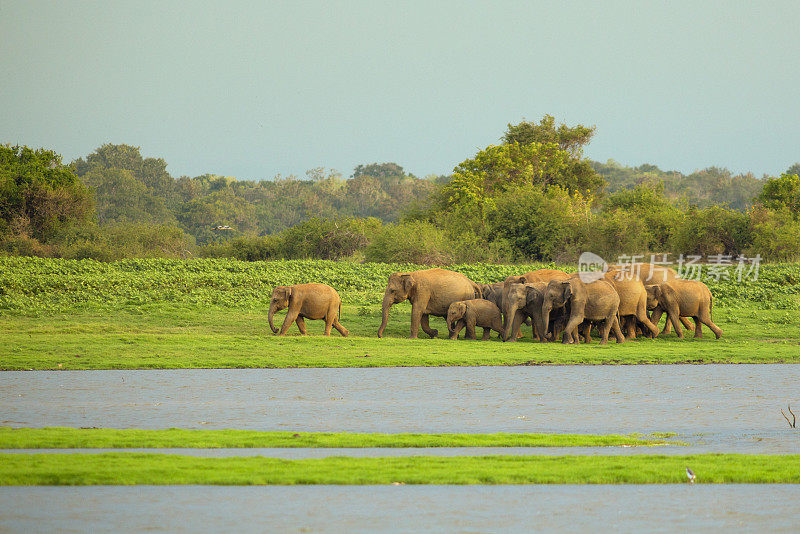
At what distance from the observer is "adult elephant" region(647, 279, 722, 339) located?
27094 mm

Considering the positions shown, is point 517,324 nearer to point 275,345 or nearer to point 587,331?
point 587,331

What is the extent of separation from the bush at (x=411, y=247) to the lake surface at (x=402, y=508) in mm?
39405

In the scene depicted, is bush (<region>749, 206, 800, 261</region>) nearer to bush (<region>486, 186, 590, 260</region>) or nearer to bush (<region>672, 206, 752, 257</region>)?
bush (<region>672, 206, 752, 257</region>)

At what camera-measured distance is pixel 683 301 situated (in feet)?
89.2

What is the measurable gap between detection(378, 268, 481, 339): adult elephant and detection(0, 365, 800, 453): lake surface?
6.82 m

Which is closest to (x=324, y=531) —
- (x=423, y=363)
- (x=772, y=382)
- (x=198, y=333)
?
(x=772, y=382)

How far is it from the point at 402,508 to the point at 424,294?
20.4 metres

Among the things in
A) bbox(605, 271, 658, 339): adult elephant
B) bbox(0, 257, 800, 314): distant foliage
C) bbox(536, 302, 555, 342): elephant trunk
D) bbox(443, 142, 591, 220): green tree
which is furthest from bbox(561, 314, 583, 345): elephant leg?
bbox(443, 142, 591, 220): green tree

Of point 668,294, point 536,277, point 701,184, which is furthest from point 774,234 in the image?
point 701,184

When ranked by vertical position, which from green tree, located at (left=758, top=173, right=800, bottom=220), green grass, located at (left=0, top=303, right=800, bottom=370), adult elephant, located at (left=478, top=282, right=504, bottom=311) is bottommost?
green grass, located at (left=0, top=303, right=800, bottom=370)

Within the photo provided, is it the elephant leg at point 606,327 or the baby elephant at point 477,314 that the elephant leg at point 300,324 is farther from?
the elephant leg at point 606,327

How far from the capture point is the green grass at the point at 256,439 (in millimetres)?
10195

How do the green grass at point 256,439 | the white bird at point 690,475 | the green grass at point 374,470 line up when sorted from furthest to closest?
1. the green grass at point 256,439
2. the white bird at point 690,475
3. the green grass at point 374,470

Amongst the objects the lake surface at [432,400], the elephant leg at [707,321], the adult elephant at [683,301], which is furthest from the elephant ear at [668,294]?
the lake surface at [432,400]
